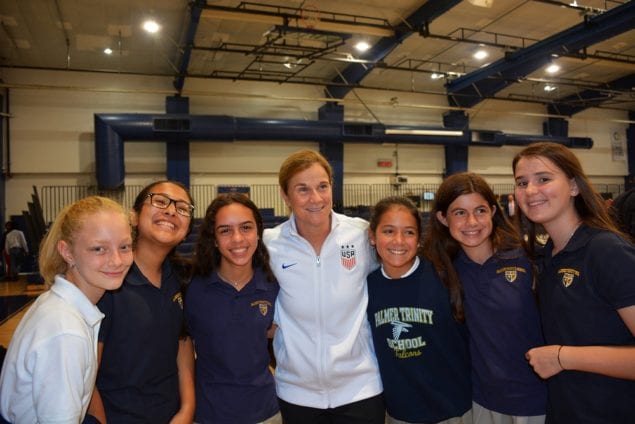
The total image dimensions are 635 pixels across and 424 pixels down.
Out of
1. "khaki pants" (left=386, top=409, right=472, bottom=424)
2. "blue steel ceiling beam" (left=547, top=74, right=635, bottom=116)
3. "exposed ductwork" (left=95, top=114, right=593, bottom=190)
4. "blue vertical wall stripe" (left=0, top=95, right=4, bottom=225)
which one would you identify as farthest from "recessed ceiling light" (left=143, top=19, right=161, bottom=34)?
"blue steel ceiling beam" (left=547, top=74, right=635, bottom=116)

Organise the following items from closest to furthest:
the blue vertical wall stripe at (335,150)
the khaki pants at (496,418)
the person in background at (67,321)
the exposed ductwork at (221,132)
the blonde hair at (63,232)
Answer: the person in background at (67,321)
the blonde hair at (63,232)
the khaki pants at (496,418)
the exposed ductwork at (221,132)
the blue vertical wall stripe at (335,150)

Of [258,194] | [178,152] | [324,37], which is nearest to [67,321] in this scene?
[324,37]

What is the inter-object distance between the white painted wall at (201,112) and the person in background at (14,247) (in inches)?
Result: 65.5

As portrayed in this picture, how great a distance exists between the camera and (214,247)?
227cm

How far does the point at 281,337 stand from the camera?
87.7 inches

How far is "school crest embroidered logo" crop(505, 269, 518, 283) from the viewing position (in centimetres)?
205

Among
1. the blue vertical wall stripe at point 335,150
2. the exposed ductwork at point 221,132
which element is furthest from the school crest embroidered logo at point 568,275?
the blue vertical wall stripe at point 335,150

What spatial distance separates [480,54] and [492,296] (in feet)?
39.3

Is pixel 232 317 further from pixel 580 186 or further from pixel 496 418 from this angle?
pixel 580 186

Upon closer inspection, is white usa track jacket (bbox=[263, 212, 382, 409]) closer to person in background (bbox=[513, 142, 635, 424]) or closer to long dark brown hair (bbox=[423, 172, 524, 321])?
long dark brown hair (bbox=[423, 172, 524, 321])

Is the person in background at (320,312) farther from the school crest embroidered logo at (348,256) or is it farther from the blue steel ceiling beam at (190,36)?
the blue steel ceiling beam at (190,36)

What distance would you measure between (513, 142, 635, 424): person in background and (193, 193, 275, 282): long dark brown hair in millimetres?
1297

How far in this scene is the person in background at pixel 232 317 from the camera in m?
2.03

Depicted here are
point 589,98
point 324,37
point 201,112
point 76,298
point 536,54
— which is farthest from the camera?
point 589,98
